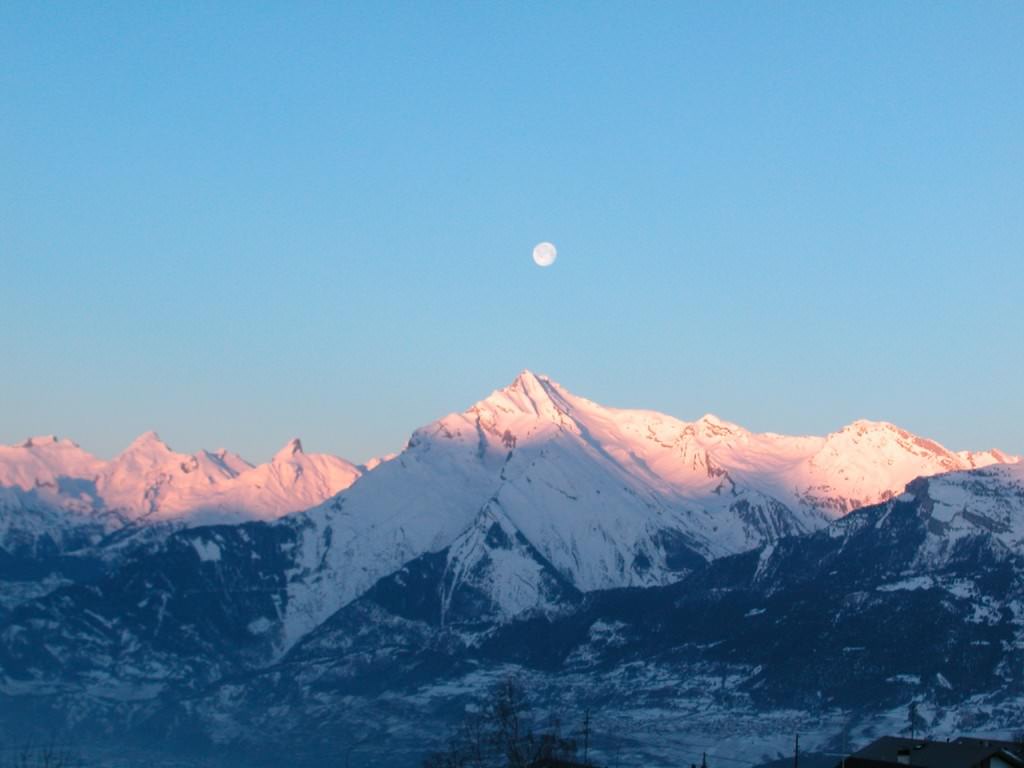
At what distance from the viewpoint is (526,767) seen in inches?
6890

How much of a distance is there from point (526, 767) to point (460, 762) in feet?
56.3

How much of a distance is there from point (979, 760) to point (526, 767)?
184 feet

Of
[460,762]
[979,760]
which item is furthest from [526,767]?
[979,760]

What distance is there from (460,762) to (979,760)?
57696 mm

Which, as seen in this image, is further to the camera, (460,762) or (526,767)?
(460,762)

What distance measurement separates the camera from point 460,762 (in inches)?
7500

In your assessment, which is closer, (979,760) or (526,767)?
(526,767)

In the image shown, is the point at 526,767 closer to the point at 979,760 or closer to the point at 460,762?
the point at 460,762

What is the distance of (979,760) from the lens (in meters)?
200
